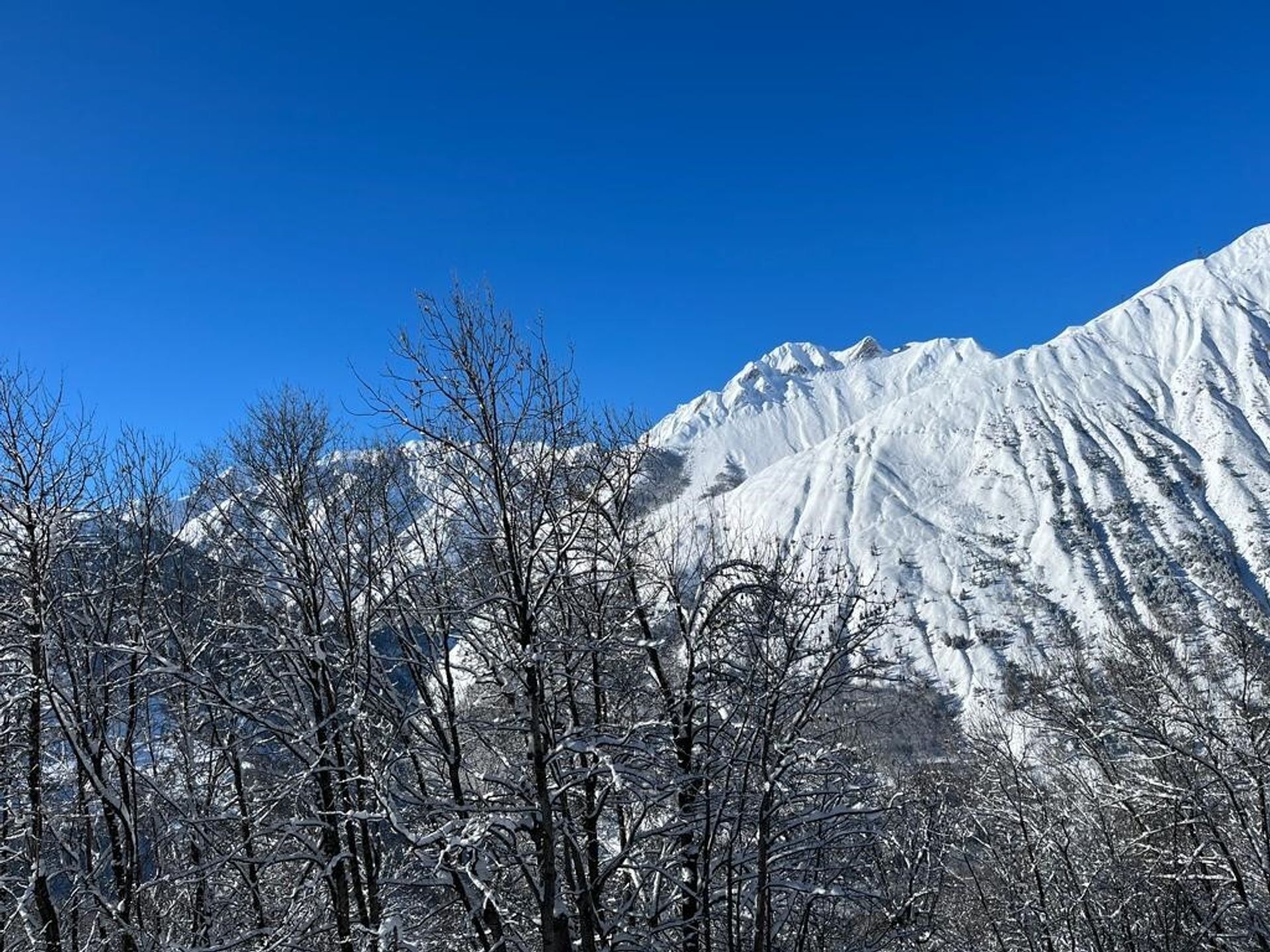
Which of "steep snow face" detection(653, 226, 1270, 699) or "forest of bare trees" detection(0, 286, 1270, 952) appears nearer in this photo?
"forest of bare trees" detection(0, 286, 1270, 952)

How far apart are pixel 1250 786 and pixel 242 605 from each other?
52.6 feet

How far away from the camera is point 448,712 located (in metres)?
8.63

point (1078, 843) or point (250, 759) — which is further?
point (1078, 843)

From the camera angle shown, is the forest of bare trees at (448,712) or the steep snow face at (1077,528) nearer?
the forest of bare trees at (448,712)

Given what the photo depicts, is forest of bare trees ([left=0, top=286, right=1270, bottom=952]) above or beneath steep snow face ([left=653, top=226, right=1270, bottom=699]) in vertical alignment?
beneath

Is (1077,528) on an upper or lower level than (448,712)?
upper

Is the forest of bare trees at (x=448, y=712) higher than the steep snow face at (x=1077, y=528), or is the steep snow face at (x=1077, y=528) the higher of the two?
the steep snow face at (x=1077, y=528)

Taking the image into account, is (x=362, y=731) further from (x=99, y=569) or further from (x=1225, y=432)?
(x=1225, y=432)

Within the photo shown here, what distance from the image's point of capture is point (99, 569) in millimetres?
12352

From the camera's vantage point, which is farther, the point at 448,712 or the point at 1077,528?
the point at 1077,528

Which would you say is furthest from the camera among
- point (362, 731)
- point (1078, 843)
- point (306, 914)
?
point (1078, 843)

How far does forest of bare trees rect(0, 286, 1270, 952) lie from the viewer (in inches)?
322

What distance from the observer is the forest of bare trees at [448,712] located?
8.17 metres

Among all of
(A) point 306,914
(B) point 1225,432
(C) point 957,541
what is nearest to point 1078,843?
(A) point 306,914
